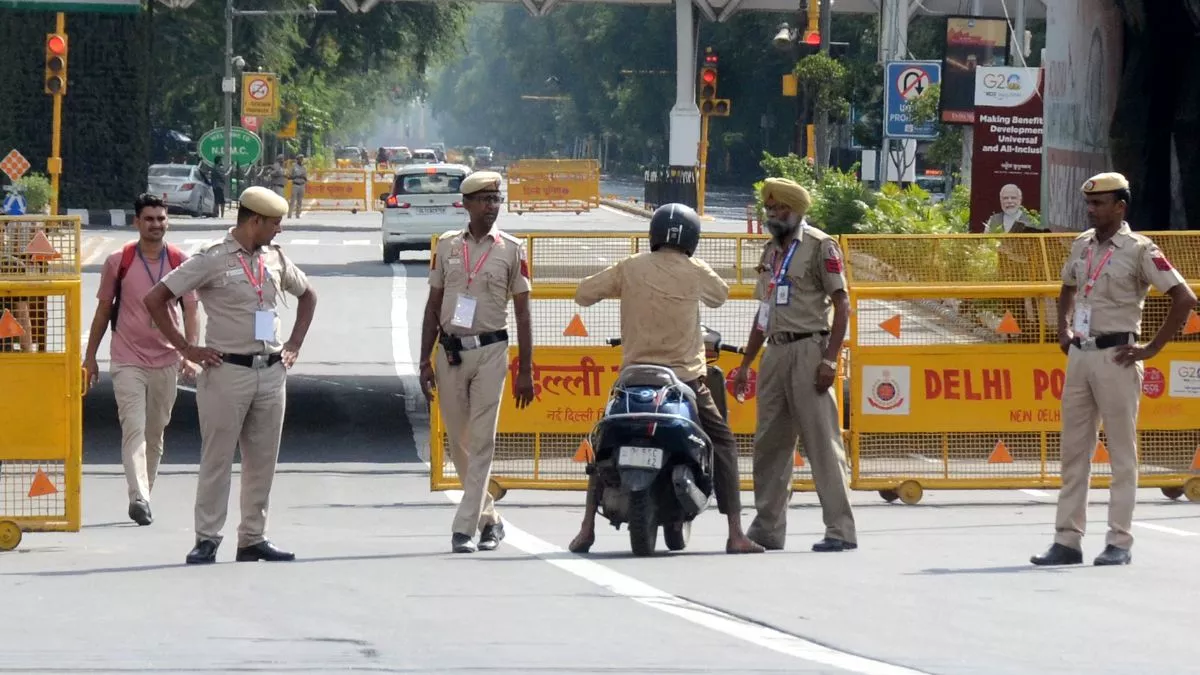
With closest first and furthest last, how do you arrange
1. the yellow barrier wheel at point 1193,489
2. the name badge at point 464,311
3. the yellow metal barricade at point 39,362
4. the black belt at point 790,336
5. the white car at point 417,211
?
the name badge at point 464,311 → the black belt at point 790,336 → the yellow metal barricade at point 39,362 → the yellow barrier wheel at point 1193,489 → the white car at point 417,211

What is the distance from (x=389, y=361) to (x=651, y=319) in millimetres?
13317

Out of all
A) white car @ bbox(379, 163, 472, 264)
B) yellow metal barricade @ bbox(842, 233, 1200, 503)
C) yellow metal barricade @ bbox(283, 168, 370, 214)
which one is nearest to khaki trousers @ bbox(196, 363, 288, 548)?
yellow metal barricade @ bbox(842, 233, 1200, 503)

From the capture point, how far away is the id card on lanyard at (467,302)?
10.6 meters

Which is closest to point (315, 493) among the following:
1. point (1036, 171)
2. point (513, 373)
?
point (513, 373)

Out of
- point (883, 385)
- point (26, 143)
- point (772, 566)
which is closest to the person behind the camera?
point (772, 566)

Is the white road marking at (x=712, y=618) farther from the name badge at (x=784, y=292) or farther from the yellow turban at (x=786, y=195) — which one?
the yellow turban at (x=786, y=195)

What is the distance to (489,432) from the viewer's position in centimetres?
1066

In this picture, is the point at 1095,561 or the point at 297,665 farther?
the point at 1095,561

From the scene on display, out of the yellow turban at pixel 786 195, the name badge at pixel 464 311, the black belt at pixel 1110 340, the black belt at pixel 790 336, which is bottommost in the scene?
the black belt at pixel 790 336

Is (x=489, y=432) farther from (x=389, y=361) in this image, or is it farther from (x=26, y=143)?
(x=26, y=143)

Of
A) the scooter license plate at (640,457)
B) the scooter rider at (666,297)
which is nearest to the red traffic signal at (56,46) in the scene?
the scooter rider at (666,297)

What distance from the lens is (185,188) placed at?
55969mm

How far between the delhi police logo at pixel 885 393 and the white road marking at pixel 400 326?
8.78 m

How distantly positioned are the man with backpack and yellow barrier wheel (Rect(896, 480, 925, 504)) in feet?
15.9
